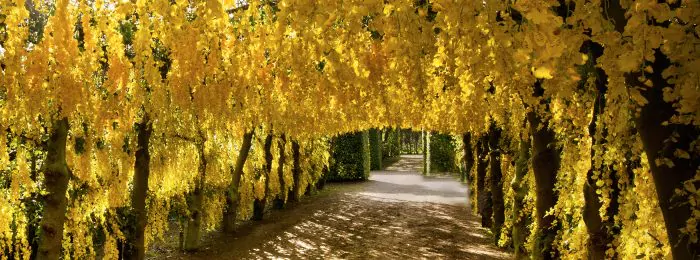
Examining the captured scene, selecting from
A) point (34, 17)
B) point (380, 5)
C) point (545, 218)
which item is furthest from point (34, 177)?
point (545, 218)

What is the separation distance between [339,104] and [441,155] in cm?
2401

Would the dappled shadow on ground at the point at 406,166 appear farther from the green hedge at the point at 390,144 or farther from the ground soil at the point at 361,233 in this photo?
the ground soil at the point at 361,233

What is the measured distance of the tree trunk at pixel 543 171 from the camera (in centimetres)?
586

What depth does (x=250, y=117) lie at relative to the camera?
8891 millimetres

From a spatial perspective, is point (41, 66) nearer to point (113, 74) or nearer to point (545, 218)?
point (113, 74)

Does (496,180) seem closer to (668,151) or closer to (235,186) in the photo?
(235,186)

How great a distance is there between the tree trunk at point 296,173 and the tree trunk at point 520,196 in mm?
9974

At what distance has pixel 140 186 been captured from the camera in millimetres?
7652

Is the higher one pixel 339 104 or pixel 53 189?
pixel 339 104

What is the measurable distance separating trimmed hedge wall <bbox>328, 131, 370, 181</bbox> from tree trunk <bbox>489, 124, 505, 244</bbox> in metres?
15.6

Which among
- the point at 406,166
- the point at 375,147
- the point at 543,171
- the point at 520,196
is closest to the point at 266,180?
the point at 520,196

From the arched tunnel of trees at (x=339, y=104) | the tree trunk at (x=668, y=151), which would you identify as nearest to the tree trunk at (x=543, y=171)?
the arched tunnel of trees at (x=339, y=104)

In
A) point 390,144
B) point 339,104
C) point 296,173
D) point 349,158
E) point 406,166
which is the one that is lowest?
point 296,173

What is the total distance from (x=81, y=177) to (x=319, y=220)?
28.7ft
